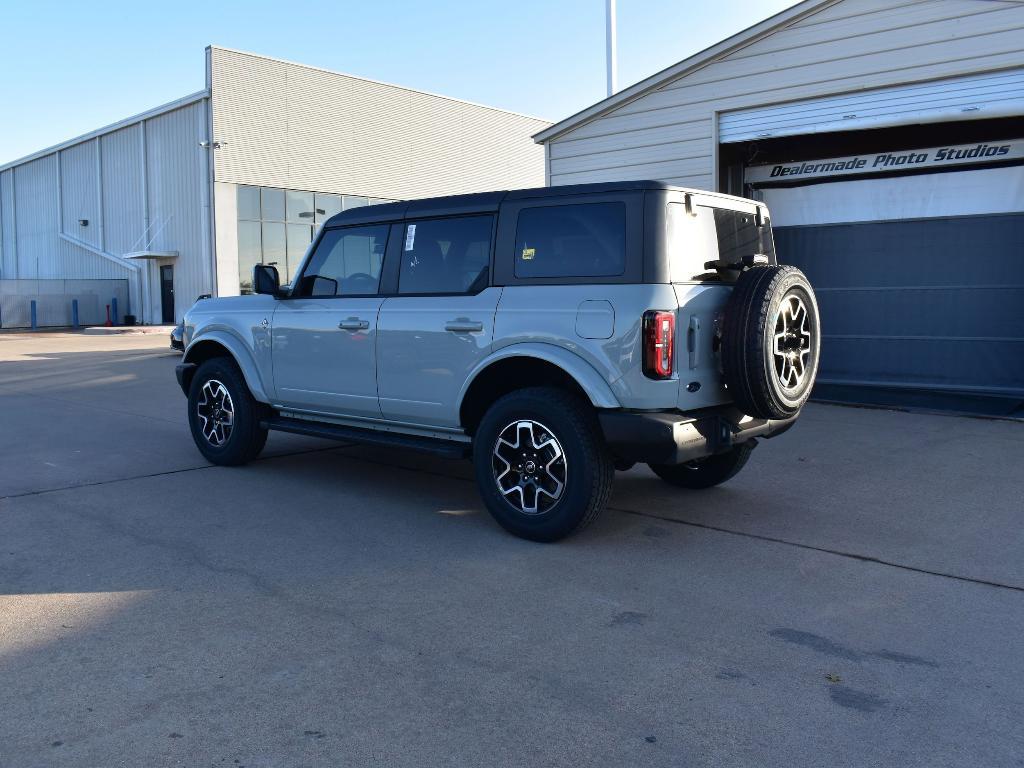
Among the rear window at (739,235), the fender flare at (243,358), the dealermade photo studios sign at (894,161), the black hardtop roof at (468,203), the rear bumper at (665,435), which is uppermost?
the dealermade photo studios sign at (894,161)

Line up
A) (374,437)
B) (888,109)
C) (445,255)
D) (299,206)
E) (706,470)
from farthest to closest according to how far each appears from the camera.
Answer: (299,206), (888,109), (706,470), (374,437), (445,255)

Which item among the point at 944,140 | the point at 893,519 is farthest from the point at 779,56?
the point at 893,519

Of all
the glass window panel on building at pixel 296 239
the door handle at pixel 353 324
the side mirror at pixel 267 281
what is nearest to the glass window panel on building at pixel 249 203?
the glass window panel on building at pixel 296 239

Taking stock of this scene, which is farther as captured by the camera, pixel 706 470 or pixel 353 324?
pixel 706 470

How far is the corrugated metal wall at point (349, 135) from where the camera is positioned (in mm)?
32031

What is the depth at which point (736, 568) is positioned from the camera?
15.3ft

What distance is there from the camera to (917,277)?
11.2 metres

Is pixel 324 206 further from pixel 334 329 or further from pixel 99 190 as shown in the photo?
pixel 334 329

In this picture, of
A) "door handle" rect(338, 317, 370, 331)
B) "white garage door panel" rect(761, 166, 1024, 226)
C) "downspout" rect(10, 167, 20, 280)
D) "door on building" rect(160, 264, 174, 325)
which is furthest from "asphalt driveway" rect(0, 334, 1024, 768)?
"downspout" rect(10, 167, 20, 280)

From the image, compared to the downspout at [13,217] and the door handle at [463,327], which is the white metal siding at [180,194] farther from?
the door handle at [463,327]

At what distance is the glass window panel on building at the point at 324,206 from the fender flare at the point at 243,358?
1119 inches

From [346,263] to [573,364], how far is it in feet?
7.46

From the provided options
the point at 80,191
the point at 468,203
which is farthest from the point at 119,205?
the point at 468,203

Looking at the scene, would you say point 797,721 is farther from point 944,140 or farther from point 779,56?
point 944,140
